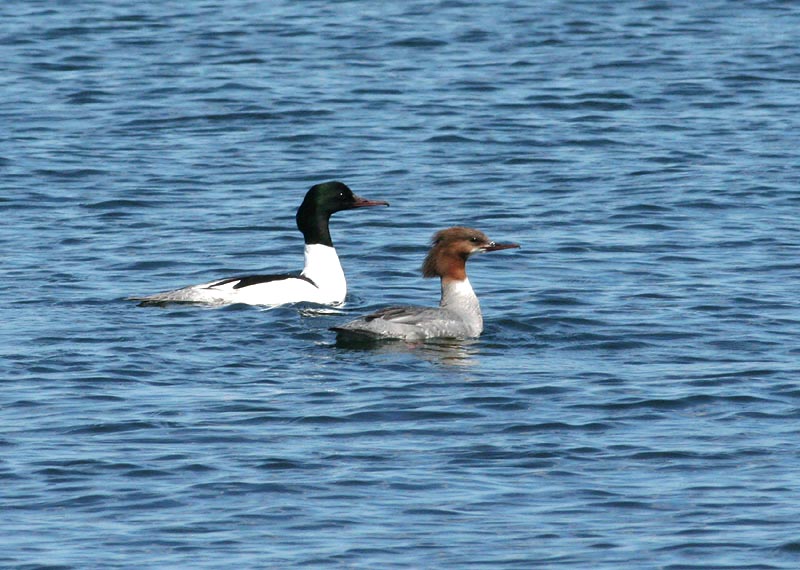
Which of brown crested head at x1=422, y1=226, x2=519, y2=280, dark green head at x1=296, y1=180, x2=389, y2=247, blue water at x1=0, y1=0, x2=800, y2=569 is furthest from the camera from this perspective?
dark green head at x1=296, y1=180, x2=389, y2=247

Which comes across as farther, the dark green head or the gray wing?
the dark green head

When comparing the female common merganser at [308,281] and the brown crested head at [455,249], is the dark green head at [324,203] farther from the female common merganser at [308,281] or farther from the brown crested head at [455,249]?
the brown crested head at [455,249]

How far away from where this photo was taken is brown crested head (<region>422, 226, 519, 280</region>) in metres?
14.0

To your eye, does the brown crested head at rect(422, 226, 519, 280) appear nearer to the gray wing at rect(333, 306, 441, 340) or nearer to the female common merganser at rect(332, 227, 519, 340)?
the female common merganser at rect(332, 227, 519, 340)

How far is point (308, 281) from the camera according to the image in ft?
51.8

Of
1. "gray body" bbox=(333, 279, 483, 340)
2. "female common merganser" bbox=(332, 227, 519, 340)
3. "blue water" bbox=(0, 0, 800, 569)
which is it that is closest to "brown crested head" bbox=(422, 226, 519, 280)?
"female common merganser" bbox=(332, 227, 519, 340)

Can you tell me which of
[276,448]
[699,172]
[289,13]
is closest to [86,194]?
[699,172]

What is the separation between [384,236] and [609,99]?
751 cm

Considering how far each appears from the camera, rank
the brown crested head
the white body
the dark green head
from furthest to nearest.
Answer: the dark green head
the white body
the brown crested head

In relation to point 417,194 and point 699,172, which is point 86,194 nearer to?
point 417,194

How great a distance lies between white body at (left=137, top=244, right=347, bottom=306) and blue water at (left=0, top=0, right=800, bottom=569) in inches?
7.0

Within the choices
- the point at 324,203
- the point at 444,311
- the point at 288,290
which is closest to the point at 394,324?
the point at 444,311

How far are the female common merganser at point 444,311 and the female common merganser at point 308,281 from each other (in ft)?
5.52

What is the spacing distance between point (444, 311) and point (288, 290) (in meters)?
2.20
